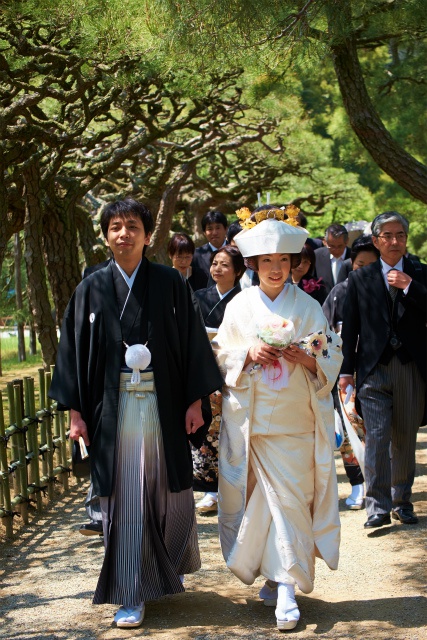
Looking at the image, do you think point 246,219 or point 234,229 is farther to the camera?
point 234,229

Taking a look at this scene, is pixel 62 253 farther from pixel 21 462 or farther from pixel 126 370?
pixel 126 370

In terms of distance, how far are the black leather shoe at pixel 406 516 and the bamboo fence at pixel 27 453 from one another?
261 cm

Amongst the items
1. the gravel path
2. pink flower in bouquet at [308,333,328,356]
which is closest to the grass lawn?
the gravel path

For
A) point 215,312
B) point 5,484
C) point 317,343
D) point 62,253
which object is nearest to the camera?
point 317,343

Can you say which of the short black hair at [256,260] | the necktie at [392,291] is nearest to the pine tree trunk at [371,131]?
the necktie at [392,291]

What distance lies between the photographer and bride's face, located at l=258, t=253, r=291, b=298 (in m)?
4.80

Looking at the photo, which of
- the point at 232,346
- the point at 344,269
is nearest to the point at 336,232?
the point at 344,269

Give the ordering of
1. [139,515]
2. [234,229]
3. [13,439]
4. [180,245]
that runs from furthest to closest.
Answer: [180,245] → [234,229] → [13,439] → [139,515]

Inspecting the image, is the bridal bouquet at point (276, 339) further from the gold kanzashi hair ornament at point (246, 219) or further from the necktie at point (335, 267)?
the necktie at point (335, 267)

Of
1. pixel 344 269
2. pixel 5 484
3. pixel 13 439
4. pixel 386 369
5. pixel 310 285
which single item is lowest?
pixel 5 484

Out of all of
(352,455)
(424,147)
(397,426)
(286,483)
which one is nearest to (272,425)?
(286,483)

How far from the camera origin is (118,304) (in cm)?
475

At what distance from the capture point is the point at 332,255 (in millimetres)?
9164

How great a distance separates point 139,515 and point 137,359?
759mm
